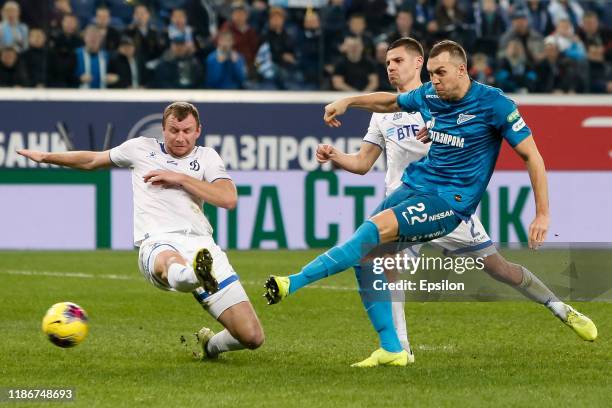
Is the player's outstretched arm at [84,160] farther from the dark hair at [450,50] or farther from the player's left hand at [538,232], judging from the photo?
the player's left hand at [538,232]

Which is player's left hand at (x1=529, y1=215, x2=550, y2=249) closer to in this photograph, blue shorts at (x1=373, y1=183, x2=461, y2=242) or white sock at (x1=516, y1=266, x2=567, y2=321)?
blue shorts at (x1=373, y1=183, x2=461, y2=242)

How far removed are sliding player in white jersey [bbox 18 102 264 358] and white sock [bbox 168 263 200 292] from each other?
277 millimetres

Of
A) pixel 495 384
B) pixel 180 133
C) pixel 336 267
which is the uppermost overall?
pixel 180 133

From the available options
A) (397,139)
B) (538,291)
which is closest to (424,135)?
(397,139)

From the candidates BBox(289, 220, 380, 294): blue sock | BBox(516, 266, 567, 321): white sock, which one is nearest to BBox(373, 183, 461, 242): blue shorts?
BBox(289, 220, 380, 294): blue sock

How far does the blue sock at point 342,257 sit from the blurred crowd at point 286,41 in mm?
10672

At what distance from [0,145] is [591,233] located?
8.08 metres

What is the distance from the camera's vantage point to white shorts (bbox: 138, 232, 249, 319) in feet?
26.8

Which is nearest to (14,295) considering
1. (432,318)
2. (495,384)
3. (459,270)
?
(432,318)

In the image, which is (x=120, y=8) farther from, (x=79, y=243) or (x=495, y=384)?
(x=495, y=384)

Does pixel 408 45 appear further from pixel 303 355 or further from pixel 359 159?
pixel 303 355

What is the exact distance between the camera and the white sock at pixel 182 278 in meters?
7.52

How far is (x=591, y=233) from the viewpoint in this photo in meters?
Result: 17.5

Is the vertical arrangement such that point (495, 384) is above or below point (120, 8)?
below
